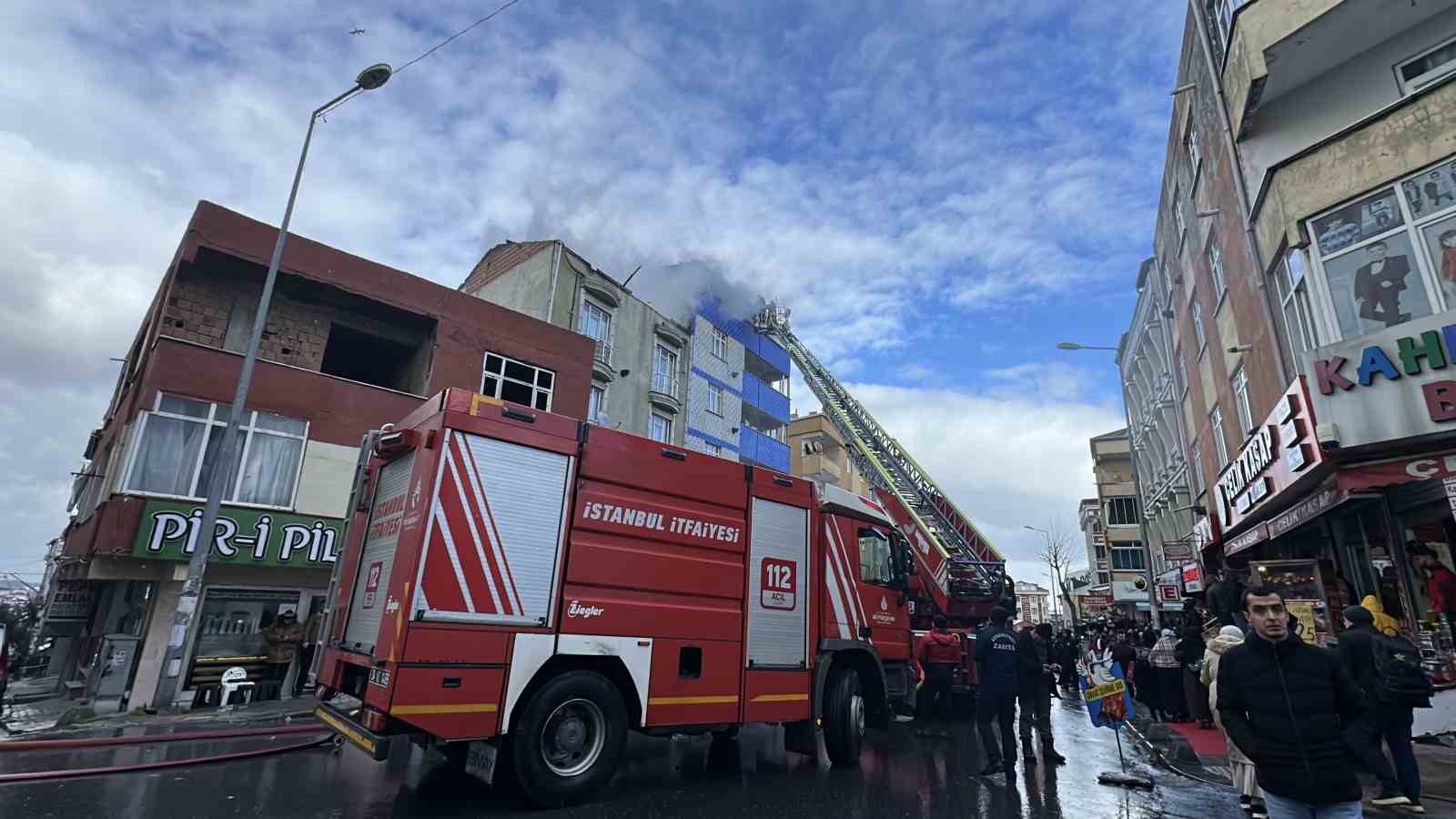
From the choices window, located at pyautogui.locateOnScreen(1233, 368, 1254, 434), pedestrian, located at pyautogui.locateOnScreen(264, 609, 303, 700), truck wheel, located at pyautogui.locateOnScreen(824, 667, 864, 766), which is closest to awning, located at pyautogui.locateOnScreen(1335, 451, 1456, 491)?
window, located at pyautogui.locateOnScreen(1233, 368, 1254, 434)

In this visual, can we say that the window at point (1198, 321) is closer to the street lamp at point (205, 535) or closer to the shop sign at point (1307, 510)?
the shop sign at point (1307, 510)

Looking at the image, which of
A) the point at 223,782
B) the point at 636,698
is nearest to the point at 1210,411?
the point at 636,698

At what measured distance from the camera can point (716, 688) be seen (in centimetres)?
714

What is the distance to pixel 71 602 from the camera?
1611 cm

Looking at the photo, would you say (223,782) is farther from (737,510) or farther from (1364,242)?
(1364,242)

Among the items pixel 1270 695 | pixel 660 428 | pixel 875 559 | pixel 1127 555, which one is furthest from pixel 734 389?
pixel 1127 555

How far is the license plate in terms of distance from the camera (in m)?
5.68

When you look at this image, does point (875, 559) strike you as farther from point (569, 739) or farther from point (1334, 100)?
point (1334, 100)

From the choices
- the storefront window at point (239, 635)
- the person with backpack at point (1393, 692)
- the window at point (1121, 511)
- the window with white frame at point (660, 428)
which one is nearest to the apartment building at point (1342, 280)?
the person with backpack at point (1393, 692)

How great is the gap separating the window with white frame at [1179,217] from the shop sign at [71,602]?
28.7 m

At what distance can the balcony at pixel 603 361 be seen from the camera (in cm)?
2288

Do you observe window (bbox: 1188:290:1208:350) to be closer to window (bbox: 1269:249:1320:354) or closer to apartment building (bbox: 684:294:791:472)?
window (bbox: 1269:249:1320:354)

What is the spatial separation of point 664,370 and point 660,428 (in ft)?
7.81

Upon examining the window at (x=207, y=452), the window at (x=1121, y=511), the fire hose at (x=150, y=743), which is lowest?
the fire hose at (x=150, y=743)
